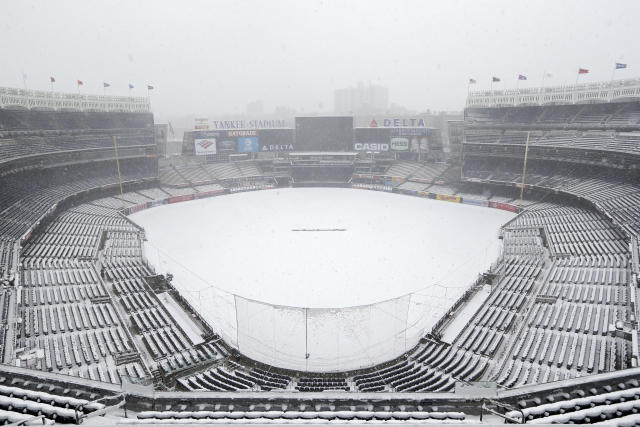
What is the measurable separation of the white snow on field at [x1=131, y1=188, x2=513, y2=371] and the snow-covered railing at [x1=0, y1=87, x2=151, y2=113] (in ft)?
54.0

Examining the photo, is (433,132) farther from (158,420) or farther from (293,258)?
(158,420)

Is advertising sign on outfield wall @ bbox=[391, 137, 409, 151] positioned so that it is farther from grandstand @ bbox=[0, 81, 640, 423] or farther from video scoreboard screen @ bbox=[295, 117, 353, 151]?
video scoreboard screen @ bbox=[295, 117, 353, 151]

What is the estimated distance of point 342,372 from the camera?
1487 centimetres

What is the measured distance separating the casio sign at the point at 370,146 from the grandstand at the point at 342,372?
133cm

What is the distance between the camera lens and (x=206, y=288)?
75.3ft

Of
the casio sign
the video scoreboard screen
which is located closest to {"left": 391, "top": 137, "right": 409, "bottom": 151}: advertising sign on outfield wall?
the casio sign

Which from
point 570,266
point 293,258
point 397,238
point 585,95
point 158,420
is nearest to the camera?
point 158,420

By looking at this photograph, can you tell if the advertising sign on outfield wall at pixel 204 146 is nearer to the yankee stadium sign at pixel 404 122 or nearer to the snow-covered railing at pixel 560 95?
the yankee stadium sign at pixel 404 122

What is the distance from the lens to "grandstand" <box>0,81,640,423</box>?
22.2 feet

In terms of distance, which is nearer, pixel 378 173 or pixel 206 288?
pixel 206 288

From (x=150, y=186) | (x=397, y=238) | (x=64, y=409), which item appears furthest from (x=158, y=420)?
(x=150, y=186)

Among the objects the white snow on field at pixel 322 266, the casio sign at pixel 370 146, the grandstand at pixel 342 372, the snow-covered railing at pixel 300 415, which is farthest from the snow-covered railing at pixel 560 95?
the snow-covered railing at pixel 300 415

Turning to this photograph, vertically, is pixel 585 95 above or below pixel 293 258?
above

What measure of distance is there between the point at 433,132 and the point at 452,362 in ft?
154
